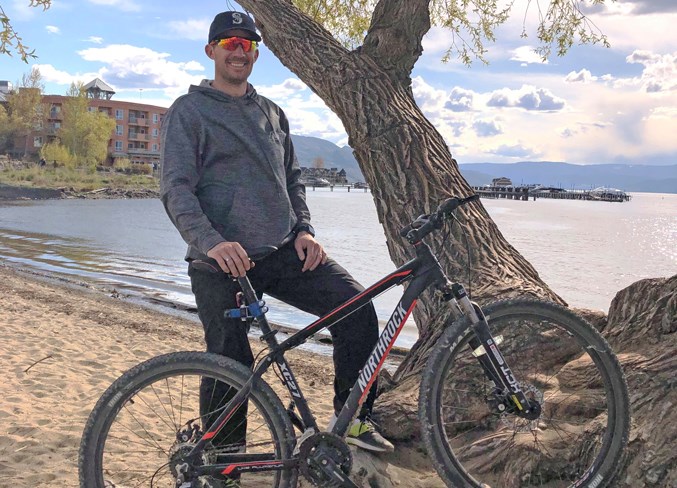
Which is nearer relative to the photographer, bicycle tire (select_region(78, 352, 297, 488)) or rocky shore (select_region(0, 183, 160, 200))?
bicycle tire (select_region(78, 352, 297, 488))

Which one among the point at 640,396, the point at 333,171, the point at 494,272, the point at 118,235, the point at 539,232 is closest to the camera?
the point at 640,396

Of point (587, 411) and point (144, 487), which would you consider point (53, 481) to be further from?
point (587, 411)

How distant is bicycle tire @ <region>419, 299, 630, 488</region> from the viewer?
283 centimetres

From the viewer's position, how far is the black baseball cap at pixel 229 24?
10.6 ft

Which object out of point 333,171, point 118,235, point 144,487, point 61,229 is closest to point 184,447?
point 144,487

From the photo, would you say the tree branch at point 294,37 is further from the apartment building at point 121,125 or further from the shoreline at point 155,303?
the apartment building at point 121,125

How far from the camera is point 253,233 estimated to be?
3.24 metres

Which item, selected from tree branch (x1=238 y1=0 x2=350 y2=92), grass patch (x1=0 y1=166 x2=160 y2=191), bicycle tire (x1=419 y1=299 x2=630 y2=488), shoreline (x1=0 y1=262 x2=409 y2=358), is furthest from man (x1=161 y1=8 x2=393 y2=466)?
grass patch (x1=0 y1=166 x2=160 y2=191)

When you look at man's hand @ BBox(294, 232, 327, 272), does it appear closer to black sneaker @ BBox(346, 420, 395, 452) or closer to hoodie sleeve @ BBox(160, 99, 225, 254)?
hoodie sleeve @ BBox(160, 99, 225, 254)

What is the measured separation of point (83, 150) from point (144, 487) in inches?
3910

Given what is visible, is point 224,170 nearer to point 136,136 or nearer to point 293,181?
point 293,181

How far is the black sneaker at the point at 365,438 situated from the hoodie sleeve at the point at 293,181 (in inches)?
45.0

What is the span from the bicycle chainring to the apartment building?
357 ft

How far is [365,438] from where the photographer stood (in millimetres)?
3439
